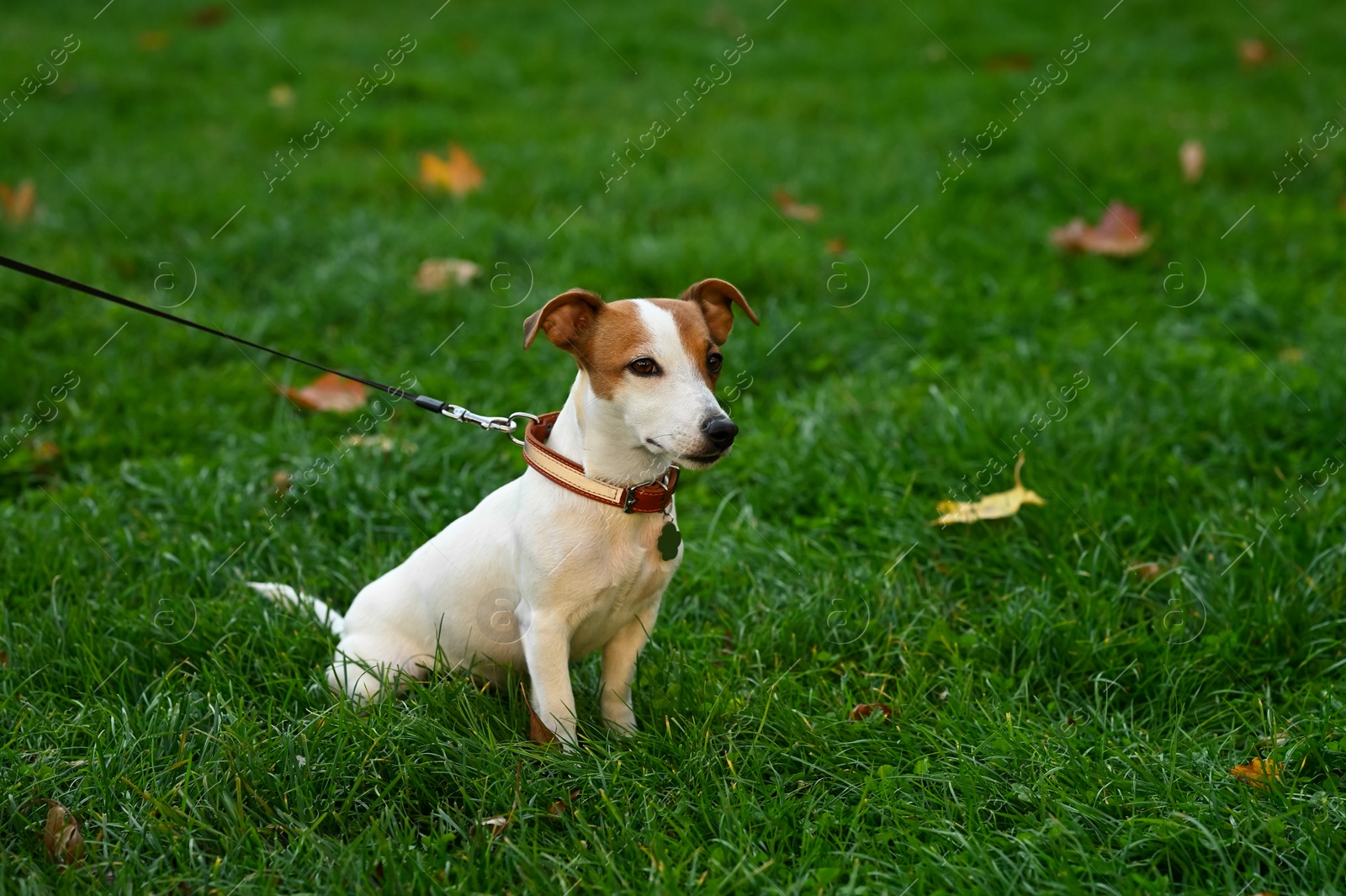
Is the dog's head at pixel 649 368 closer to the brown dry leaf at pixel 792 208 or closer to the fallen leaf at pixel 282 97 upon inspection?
the brown dry leaf at pixel 792 208

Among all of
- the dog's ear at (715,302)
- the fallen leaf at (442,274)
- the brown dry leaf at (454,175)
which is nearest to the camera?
the dog's ear at (715,302)

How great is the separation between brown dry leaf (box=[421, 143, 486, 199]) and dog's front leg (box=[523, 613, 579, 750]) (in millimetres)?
4318

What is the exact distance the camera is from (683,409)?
2.36m

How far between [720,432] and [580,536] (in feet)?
1.50

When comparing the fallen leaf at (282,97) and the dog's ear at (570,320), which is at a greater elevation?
the dog's ear at (570,320)

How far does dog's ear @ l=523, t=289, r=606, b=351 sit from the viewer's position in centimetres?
248

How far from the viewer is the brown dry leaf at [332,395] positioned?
14.5ft

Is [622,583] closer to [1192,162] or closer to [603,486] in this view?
[603,486]

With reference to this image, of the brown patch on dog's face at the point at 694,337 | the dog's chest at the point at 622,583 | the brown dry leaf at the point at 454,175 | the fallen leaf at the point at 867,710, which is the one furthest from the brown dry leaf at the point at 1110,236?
the dog's chest at the point at 622,583

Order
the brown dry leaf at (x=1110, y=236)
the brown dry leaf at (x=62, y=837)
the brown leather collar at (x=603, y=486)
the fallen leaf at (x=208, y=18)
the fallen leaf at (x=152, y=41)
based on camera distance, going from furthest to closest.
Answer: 1. the fallen leaf at (x=208, y=18)
2. the fallen leaf at (x=152, y=41)
3. the brown dry leaf at (x=1110, y=236)
4. the brown leather collar at (x=603, y=486)
5. the brown dry leaf at (x=62, y=837)

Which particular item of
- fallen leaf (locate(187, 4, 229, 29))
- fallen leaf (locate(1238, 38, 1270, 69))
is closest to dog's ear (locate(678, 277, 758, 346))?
fallen leaf (locate(1238, 38, 1270, 69))

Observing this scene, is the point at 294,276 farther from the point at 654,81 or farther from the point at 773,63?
the point at 773,63

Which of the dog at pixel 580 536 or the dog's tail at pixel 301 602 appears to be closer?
the dog at pixel 580 536

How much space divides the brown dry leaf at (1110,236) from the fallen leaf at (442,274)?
3.04 m
